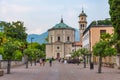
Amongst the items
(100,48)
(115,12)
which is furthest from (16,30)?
(115,12)

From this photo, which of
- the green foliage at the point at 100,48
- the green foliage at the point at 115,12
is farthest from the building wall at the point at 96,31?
→ the green foliage at the point at 115,12

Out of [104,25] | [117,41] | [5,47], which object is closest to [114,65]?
[117,41]

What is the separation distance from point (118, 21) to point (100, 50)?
4852 mm

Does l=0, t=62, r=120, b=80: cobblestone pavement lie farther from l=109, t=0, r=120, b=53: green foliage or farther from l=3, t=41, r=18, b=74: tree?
l=109, t=0, r=120, b=53: green foliage

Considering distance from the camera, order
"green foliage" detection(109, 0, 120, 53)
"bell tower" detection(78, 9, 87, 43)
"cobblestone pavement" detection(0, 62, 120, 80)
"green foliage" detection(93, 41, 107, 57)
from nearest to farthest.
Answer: "cobblestone pavement" detection(0, 62, 120, 80), "green foliage" detection(109, 0, 120, 53), "green foliage" detection(93, 41, 107, 57), "bell tower" detection(78, 9, 87, 43)

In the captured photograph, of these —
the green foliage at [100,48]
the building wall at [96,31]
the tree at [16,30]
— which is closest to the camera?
the green foliage at [100,48]

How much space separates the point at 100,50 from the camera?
49.6 meters

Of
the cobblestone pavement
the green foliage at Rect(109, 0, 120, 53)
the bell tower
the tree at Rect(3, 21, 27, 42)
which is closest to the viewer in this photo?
the cobblestone pavement

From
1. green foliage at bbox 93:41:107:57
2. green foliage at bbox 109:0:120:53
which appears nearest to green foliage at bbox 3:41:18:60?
green foliage at bbox 93:41:107:57

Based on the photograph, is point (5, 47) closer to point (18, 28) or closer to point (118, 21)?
point (118, 21)

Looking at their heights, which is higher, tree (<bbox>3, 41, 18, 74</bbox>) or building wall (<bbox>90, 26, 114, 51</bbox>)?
building wall (<bbox>90, 26, 114, 51</bbox>)

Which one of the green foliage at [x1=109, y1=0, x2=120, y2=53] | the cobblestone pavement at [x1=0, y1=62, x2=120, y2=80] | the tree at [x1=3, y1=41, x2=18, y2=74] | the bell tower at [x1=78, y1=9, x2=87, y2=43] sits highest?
the bell tower at [x1=78, y1=9, x2=87, y2=43]

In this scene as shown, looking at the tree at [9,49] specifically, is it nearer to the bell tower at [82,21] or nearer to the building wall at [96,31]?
the building wall at [96,31]

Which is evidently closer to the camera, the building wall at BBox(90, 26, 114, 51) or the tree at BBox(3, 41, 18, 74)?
the tree at BBox(3, 41, 18, 74)
